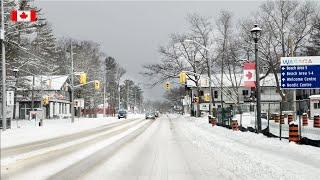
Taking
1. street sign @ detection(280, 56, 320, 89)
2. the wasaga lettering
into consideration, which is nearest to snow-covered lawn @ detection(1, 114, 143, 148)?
street sign @ detection(280, 56, 320, 89)

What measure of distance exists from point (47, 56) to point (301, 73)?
2569 inches

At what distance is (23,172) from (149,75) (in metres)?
63.3

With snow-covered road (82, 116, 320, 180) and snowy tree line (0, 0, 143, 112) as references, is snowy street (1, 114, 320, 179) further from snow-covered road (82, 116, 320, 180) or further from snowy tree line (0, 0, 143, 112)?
snowy tree line (0, 0, 143, 112)

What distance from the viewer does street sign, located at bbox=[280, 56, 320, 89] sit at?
76.7 ft

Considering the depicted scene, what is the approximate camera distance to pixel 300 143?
69.7 ft

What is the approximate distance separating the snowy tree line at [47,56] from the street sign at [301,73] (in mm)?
22727

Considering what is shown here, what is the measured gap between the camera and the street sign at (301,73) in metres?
23.4

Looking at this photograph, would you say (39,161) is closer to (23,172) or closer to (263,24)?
(23,172)

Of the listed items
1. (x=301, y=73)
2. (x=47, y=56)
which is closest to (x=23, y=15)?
(x=301, y=73)

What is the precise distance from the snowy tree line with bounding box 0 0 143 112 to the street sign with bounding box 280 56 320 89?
2273 centimetres

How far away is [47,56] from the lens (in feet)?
274

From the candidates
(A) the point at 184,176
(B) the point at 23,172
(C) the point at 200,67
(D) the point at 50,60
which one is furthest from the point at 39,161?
(D) the point at 50,60

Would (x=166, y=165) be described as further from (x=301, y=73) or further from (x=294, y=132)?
(x=301, y=73)

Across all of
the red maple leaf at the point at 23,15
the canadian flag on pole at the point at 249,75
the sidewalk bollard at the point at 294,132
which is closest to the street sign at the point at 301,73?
the sidewalk bollard at the point at 294,132
